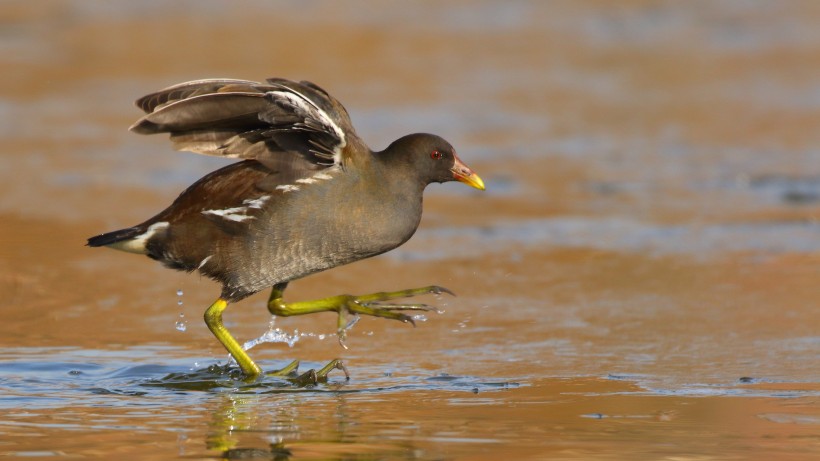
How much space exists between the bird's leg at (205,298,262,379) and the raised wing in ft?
2.42

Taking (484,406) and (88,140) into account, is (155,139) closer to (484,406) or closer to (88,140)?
(88,140)

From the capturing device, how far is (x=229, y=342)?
6.59 m

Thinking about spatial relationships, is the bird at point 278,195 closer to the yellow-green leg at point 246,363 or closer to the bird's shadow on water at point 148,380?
the yellow-green leg at point 246,363

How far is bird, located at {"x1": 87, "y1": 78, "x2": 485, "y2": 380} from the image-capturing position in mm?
6168

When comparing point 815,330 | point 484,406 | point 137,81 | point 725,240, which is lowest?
point 484,406

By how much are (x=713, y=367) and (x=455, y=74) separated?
31.1 ft

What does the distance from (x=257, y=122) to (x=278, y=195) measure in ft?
1.18

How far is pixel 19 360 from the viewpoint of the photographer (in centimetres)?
651

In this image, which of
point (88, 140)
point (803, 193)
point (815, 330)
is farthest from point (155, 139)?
point (815, 330)

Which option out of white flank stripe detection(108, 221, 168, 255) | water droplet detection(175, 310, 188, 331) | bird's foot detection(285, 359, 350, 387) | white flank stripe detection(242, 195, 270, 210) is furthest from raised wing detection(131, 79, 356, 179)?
water droplet detection(175, 310, 188, 331)

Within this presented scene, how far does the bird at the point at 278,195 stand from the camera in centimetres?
617

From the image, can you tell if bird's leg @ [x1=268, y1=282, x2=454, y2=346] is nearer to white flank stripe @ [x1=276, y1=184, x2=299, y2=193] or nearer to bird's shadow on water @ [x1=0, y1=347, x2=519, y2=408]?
bird's shadow on water @ [x1=0, y1=347, x2=519, y2=408]

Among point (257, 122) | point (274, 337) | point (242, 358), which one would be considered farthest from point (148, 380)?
point (257, 122)

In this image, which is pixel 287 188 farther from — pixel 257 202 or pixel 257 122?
pixel 257 122
